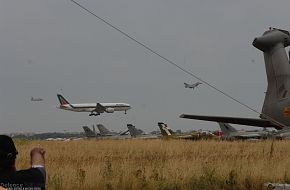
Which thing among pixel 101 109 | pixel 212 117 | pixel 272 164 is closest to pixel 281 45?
pixel 212 117

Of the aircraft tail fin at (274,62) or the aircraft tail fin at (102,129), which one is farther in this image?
the aircraft tail fin at (102,129)

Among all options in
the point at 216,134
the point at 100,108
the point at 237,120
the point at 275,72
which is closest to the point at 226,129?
the point at 216,134

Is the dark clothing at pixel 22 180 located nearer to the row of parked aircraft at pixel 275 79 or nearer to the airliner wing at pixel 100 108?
the row of parked aircraft at pixel 275 79

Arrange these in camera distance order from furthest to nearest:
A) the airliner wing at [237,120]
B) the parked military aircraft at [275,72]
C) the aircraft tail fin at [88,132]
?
1. the aircraft tail fin at [88,132]
2. the parked military aircraft at [275,72]
3. the airliner wing at [237,120]

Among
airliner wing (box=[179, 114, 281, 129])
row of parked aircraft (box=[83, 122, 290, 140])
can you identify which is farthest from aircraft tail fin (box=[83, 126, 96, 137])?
airliner wing (box=[179, 114, 281, 129])

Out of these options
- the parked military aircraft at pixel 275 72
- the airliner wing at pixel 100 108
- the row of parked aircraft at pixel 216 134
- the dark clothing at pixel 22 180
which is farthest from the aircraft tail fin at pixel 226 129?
the dark clothing at pixel 22 180

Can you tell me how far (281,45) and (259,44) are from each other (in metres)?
0.91

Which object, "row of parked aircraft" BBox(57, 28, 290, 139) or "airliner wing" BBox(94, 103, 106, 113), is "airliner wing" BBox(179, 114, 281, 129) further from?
"airliner wing" BBox(94, 103, 106, 113)

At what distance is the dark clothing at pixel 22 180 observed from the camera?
11.9 feet

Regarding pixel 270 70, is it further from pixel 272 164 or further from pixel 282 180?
pixel 282 180

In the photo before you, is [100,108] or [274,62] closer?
[274,62]

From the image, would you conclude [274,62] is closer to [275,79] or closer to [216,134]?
[275,79]

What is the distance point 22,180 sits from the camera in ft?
12.0

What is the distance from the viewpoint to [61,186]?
875cm
